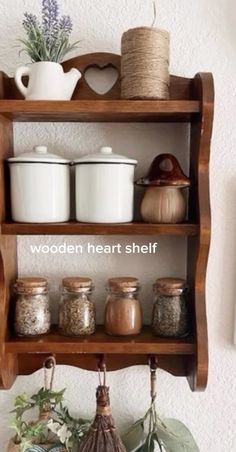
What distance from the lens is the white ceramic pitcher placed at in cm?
61

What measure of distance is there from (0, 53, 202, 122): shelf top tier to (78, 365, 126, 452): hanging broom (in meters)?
0.42

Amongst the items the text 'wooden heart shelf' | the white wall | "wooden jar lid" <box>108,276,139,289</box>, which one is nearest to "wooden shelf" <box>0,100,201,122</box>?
the text 'wooden heart shelf'

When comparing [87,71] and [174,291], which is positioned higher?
[87,71]

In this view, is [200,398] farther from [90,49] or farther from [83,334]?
[90,49]

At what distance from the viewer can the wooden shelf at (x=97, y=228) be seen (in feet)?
2.00

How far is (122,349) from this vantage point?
631 millimetres

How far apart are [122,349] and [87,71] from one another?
0.43m

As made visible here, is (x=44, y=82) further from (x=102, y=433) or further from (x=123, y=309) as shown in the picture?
(x=102, y=433)

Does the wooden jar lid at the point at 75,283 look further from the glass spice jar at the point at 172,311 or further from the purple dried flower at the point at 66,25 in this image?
the purple dried flower at the point at 66,25

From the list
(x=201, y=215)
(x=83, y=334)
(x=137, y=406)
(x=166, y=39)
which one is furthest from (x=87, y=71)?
Result: (x=137, y=406)

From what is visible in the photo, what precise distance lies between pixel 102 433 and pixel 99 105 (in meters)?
0.49

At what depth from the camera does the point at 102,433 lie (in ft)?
2.19

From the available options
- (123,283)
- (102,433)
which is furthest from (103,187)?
(102,433)

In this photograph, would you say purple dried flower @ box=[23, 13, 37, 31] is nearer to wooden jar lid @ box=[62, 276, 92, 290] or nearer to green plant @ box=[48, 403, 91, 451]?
wooden jar lid @ box=[62, 276, 92, 290]
